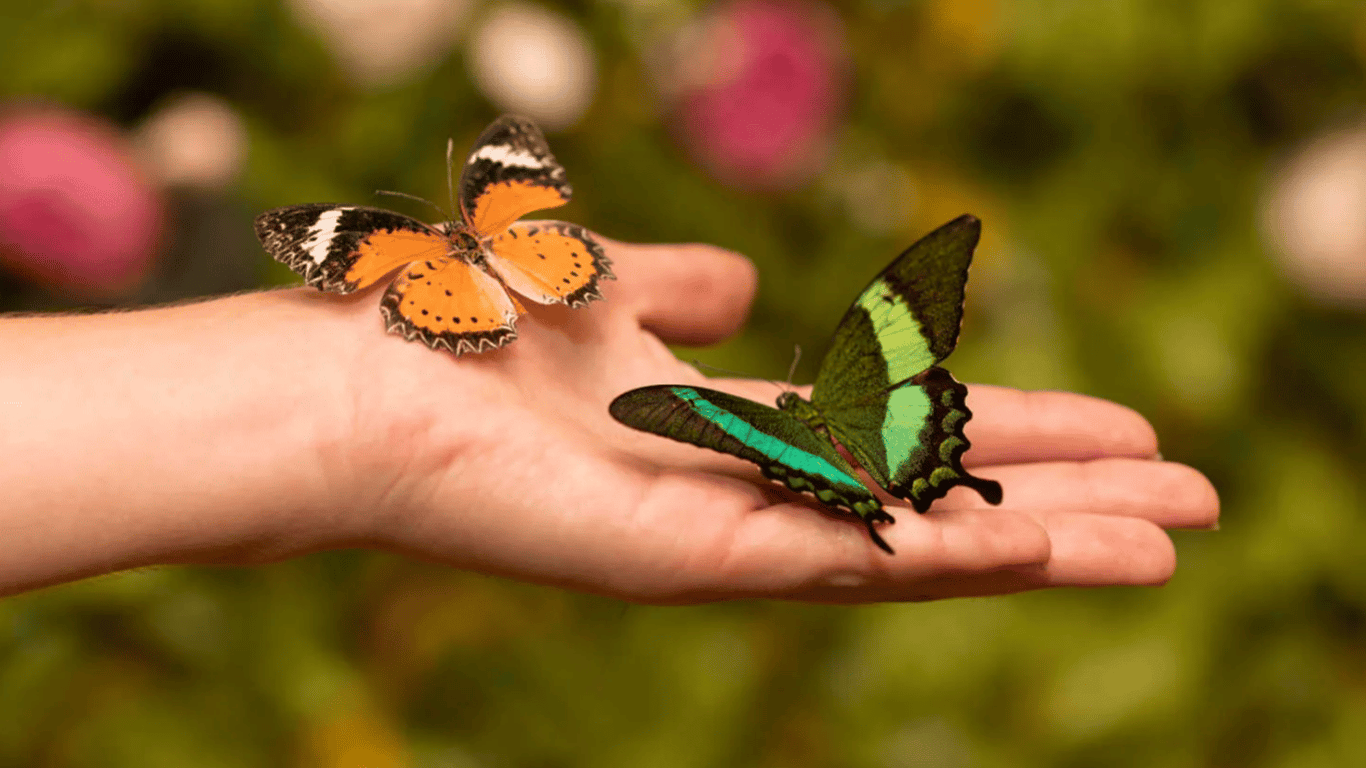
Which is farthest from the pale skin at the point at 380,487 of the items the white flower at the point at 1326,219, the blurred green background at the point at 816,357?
the white flower at the point at 1326,219

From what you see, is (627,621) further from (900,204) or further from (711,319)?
(900,204)

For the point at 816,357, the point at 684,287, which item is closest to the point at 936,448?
Result: the point at 684,287

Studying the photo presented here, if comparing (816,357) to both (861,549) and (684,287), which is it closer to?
(684,287)

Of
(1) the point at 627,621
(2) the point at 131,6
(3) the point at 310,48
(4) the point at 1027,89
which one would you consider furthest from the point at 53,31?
(4) the point at 1027,89

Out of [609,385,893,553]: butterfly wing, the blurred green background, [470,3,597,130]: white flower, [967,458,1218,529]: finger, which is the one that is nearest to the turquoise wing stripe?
[609,385,893,553]: butterfly wing

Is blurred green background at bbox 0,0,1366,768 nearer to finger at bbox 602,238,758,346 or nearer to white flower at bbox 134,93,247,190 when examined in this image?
white flower at bbox 134,93,247,190

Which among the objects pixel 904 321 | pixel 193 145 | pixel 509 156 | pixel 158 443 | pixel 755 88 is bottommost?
pixel 158 443
